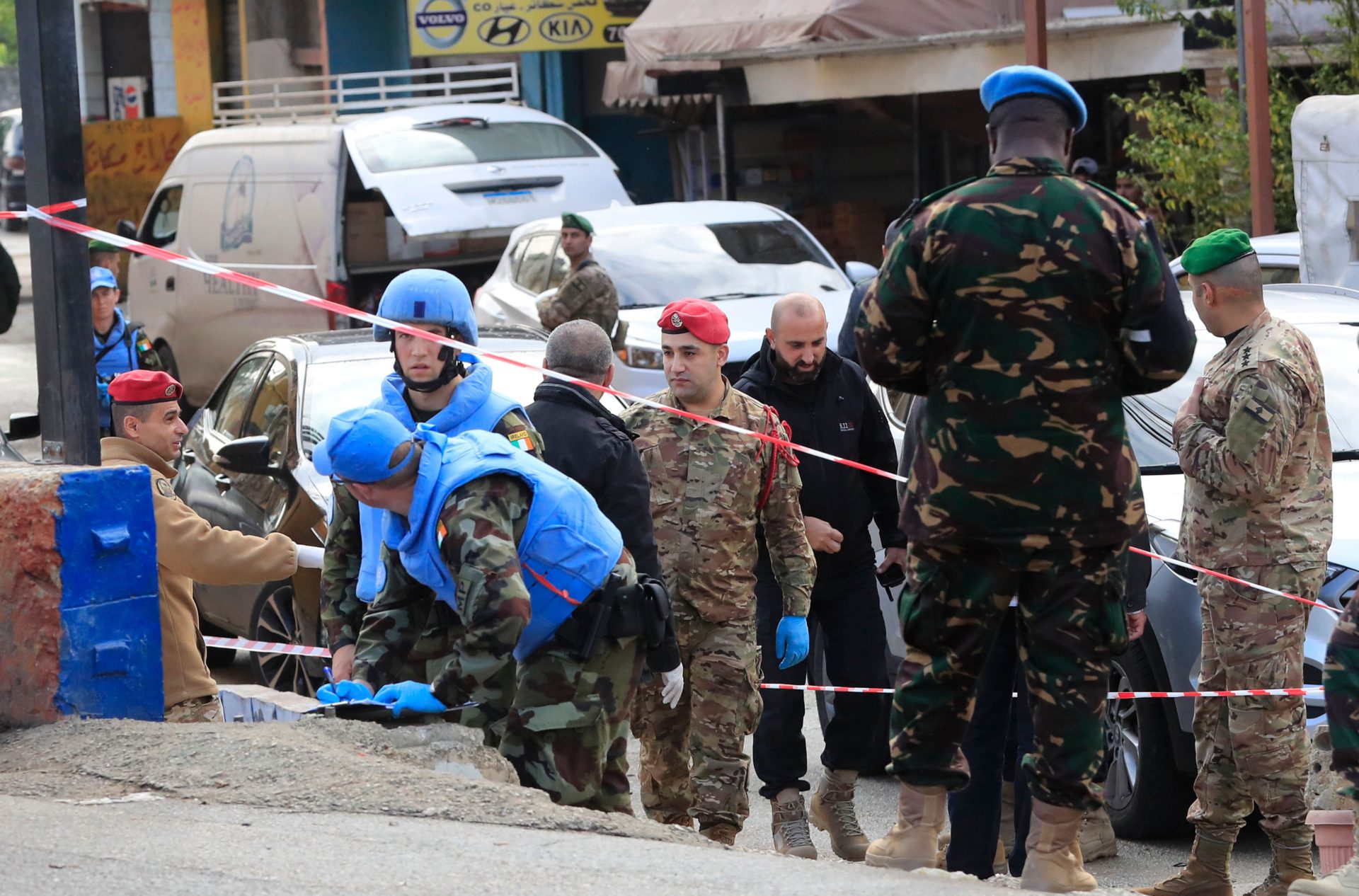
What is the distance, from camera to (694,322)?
238 inches

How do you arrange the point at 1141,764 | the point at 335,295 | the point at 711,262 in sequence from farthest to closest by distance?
the point at 335,295 → the point at 711,262 → the point at 1141,764

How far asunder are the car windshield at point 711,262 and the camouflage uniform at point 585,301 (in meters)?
1.28

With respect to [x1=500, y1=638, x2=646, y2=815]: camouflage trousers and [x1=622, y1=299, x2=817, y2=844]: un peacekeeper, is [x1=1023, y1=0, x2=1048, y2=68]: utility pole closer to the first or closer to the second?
[x1=622, y1=299, x2=817, y2=844]: un peacekeeper

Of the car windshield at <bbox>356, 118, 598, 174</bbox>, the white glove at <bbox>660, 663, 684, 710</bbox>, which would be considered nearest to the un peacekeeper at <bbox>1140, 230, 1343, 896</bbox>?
the white glove at <bbox>660, 663, 684, 710</bbox>

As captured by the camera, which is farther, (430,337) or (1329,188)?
(1329,188)

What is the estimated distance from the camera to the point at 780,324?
6.48 m

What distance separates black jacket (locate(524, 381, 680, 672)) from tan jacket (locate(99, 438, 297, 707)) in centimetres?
90

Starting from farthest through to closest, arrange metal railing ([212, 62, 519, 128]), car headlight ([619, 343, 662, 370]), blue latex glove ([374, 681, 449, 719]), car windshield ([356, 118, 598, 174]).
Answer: metal railing ([212, 62, 519, 128]), car windshield ([356, 118, 598, 174]), car headlight ([619, 343, 662, 370]), blue latex glove ([374, 681, 449, 719])

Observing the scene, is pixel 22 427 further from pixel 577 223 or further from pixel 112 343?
pixel 577 223

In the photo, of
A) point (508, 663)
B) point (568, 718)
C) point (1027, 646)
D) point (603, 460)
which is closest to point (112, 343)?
point (603, 460)

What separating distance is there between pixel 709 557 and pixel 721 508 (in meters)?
0.17

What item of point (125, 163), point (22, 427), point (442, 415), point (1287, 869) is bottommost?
point (1287, 869)

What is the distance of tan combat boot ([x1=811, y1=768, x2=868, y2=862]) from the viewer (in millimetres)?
6340

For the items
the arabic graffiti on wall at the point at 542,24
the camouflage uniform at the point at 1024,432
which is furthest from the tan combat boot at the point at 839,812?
the arabic graffiti on wall at the point at 542,24
